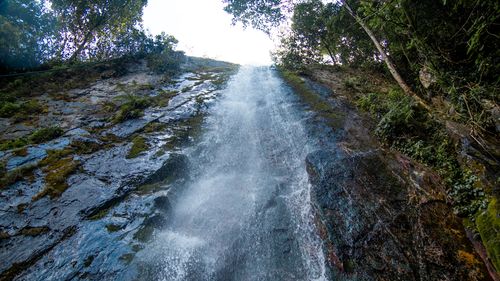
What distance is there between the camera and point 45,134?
22.4 feet

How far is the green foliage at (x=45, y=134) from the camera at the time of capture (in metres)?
6.68

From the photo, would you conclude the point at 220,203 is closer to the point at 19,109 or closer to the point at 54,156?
the point at 54,156

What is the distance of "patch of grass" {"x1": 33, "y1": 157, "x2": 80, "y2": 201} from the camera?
5117mm

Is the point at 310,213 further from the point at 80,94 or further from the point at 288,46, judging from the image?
the point at 288,46

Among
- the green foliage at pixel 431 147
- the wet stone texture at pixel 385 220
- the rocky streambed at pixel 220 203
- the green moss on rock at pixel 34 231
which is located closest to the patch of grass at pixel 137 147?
the rocky streambed at pixel 220 203

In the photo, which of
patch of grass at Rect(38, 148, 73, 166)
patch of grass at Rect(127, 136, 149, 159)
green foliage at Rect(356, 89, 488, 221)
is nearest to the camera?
green foliage at Rect(356, 89, 488, 221)

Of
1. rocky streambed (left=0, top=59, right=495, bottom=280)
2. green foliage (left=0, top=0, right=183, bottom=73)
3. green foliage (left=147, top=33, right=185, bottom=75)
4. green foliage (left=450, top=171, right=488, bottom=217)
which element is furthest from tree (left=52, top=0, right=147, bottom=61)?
green foliage (left=450, top=171, right=488, bottom=217)

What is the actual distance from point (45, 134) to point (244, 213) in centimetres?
549

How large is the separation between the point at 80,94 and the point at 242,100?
585cm

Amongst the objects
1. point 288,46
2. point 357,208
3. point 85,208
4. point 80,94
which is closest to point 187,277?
point 85,208

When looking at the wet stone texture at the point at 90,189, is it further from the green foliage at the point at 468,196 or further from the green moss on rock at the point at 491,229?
the green foliage at the point at 468,196

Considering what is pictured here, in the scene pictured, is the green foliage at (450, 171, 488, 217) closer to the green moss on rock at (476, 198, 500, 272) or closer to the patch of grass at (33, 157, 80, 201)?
the green moss on rock at (476, 198, 500, 272)

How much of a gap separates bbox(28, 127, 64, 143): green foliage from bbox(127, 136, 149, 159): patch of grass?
6.47ft

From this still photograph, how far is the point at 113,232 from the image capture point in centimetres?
448
